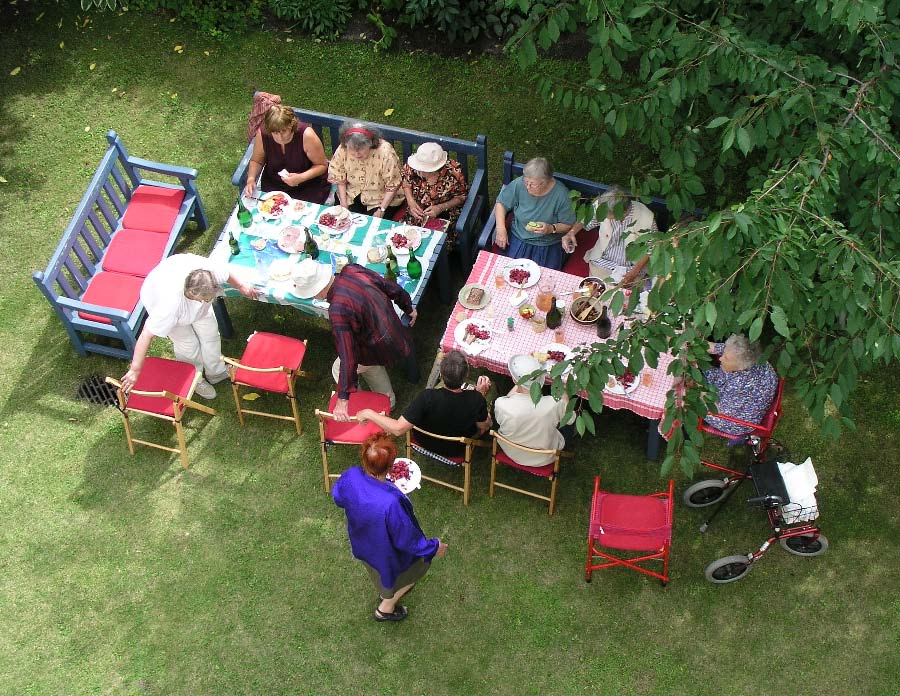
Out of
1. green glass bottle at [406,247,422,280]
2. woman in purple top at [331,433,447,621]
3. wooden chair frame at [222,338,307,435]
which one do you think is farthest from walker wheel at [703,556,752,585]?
wooden chair frame at [222,338,307,435]

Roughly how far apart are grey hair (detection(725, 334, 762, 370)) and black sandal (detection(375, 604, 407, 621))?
10.4 ft

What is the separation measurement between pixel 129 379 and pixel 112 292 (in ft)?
4.19

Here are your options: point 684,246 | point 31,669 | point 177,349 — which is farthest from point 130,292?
point 684,246

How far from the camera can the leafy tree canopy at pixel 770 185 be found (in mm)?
4367

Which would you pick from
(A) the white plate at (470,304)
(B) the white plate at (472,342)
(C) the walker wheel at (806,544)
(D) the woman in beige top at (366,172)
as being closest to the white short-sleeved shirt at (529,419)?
(B) the white plate at (472,342)

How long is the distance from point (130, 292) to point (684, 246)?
18.3 ft

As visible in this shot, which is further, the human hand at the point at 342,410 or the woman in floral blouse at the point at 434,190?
the woman in floral blouse at the point at 434,190

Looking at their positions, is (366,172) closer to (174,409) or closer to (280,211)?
(280,211)

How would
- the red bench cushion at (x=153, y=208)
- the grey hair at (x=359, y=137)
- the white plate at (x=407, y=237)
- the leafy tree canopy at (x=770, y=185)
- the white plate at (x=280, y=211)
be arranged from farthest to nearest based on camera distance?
the red bench cushion at (x=153, y=208) → the white plate at (x=280, y=211) → the grey hair at (x=359, y=137) → the white plate at (x=407, y=237) → the leafy tree canopy at (x=770, y=185)

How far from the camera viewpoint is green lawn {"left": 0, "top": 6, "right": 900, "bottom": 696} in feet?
20.7

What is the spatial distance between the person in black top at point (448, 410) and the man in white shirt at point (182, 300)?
5.53 feet

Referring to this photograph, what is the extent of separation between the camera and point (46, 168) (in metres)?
9.55

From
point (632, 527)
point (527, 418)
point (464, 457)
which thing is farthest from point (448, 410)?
point (632, 527)

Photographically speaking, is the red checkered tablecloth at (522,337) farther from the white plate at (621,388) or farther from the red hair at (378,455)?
the red hair at (378,455)
